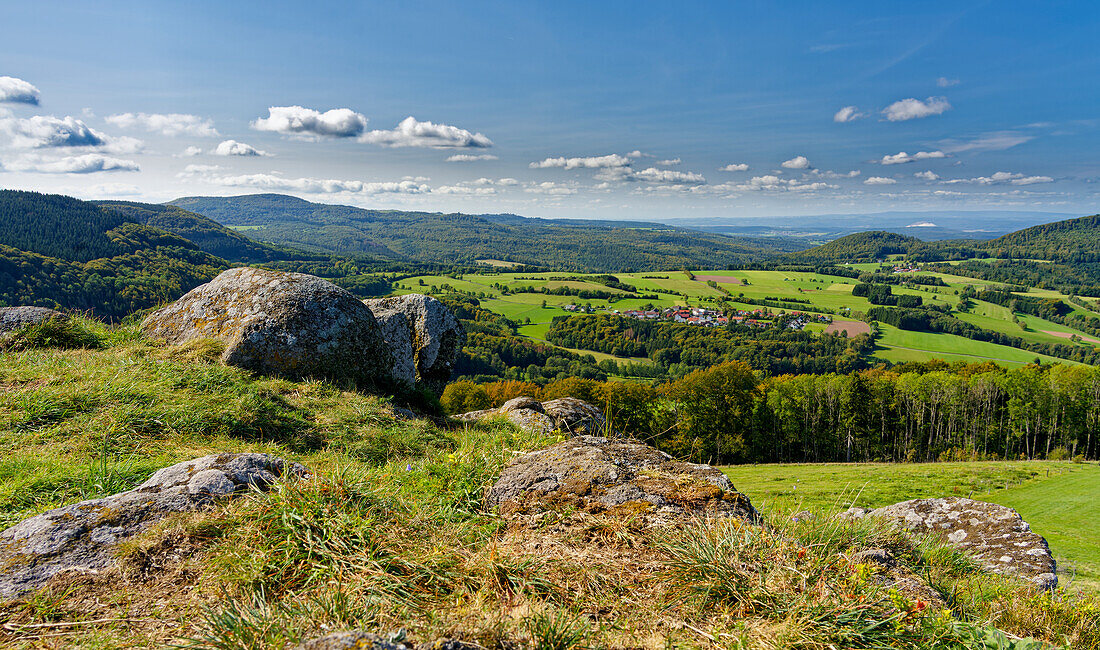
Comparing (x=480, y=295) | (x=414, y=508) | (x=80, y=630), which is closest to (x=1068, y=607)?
(x=414, y=508)

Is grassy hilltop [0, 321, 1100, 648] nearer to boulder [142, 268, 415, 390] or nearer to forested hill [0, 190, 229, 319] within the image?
boulder [142, 268, 415, 390]

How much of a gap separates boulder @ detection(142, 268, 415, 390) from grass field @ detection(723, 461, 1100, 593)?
18747 millimetres

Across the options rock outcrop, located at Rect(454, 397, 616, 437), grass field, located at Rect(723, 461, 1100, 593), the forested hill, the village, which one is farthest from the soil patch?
the forested hill

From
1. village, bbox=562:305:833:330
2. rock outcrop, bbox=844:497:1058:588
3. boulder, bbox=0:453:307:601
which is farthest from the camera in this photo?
village, bbox=562:305:833:330

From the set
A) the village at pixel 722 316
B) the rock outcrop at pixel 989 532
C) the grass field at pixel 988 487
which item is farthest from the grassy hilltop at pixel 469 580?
the village at pixel 722 316

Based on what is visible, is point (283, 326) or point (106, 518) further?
point (283, 326)

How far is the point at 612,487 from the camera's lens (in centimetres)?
445

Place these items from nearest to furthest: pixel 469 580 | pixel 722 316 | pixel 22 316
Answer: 1. pixel 469 580
2. pixel 22 316
3. pixel 722 316

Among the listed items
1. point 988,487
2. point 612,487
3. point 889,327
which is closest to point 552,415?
point 612,487

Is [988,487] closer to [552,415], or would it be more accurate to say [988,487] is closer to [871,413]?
[871,413]

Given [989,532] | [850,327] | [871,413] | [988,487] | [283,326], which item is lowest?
[871,413]

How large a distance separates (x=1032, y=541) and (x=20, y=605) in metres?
12.3

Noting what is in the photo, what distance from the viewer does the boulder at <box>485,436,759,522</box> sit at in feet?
13.9

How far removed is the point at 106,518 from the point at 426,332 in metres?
13.7
